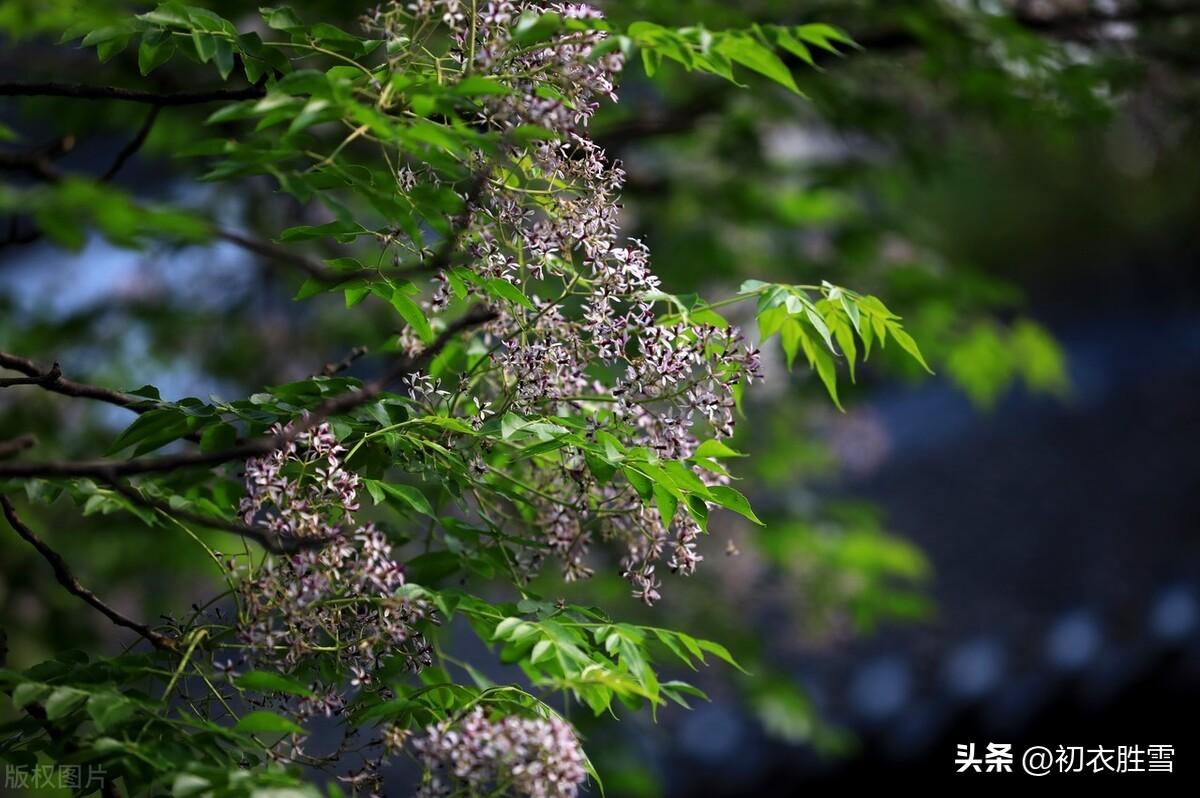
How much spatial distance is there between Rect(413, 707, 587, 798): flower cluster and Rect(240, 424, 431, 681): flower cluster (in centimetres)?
19

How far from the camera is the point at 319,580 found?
165cm

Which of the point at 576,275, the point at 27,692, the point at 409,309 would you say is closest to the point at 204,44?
the point at 409,309

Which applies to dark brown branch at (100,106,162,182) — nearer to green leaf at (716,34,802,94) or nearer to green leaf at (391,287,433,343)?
green leaf at (391,287,433,343)

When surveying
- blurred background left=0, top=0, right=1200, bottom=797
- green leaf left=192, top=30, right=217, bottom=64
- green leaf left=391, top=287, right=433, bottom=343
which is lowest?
blurred background left=0, top=0, right=1200, bottom=797

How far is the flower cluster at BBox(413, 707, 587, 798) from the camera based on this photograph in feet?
5.01

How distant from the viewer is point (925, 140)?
5.06m

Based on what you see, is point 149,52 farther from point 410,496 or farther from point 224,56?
point 410,496

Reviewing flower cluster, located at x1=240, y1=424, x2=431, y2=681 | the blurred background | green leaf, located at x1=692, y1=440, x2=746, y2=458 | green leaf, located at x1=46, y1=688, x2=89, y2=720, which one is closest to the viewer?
green leaf, located at x1=46, y1=688, x2=89, y2=720

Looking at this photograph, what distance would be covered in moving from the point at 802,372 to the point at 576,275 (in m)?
3.77

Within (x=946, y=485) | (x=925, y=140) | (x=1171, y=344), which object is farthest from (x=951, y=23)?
(x=1171, y=344)

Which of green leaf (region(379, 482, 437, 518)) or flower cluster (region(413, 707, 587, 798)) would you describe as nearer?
flower cluster (region(413, 707, 587, 798))

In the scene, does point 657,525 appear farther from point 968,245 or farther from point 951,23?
point 968,245

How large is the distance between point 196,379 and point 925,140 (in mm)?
3481

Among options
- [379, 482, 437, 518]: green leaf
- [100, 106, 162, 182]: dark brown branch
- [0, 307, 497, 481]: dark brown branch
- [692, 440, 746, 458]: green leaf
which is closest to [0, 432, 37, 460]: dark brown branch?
[0, 307, 497, 481]: dark brown branch
